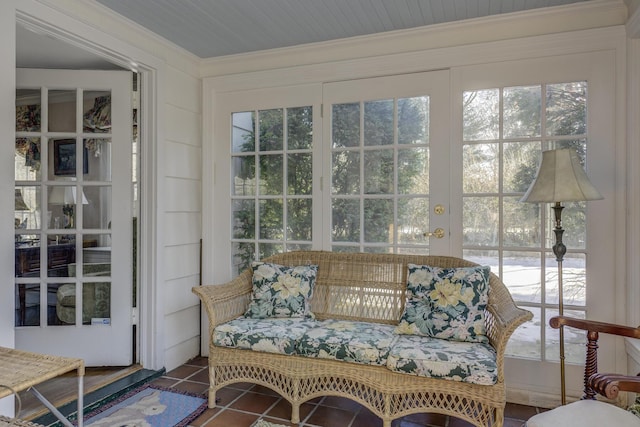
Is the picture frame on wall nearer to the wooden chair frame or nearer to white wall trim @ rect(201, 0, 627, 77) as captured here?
white wall trim @ rect(201, 0, 627, 77)

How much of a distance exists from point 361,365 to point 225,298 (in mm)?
994

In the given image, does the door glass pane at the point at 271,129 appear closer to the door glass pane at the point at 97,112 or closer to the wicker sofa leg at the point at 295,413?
the door glass pane at the point at 97,112

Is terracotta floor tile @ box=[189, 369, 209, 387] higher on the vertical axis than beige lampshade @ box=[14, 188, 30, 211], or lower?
lower

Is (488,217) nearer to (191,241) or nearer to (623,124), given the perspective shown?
(623,124)

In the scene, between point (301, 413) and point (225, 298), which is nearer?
point (301, 413)

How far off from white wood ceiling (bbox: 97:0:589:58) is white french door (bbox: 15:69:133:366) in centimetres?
60

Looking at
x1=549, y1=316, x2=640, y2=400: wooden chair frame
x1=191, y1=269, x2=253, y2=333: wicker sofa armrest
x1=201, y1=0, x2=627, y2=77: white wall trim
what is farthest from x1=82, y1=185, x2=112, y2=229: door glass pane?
x1=549, y1=316, x2=640, y2=400: wooden chair frame

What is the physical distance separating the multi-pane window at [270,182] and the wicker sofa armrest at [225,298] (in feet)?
1.48

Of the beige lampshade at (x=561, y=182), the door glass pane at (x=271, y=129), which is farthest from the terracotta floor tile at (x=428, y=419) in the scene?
the door glass pane at (x=271, y=129)

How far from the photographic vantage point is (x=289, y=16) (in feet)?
8.46

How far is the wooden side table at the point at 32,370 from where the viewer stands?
1.39 metres

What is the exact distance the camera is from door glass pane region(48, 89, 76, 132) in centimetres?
280

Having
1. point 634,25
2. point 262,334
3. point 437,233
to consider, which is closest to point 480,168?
Answer: point 437,233

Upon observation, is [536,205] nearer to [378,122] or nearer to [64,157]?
[378,122]
